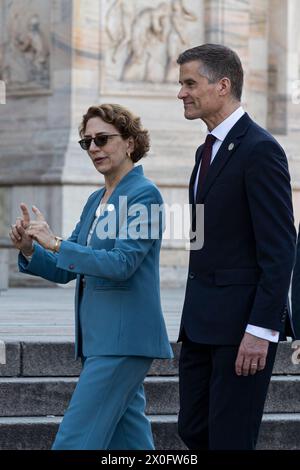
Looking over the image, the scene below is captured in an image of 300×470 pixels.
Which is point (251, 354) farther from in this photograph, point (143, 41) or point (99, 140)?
point (143, 41)

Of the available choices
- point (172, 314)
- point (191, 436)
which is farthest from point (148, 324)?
point (172, 314)

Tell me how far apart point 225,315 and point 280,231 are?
362mm

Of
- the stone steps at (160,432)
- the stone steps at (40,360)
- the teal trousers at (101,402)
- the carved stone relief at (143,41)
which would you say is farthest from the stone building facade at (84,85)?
the teal trousers at (101,402)

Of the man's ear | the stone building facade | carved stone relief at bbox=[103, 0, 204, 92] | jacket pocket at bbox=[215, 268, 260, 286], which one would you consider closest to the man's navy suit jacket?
jacket pocket at bbox=[215, 268, 260, 286]

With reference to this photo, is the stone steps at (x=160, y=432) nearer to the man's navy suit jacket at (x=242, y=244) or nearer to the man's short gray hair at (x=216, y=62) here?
the man's navy suit jacket at (x=242, y=244)

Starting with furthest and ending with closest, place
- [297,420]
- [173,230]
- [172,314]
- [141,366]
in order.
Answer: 1. [173,230]
2. [172,314]
3. [297,420]
4. [141,366]

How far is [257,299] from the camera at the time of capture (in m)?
4.64

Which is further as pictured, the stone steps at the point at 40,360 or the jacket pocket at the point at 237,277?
the stone steps at the point at 40,360

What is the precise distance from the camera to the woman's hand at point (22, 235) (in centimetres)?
489

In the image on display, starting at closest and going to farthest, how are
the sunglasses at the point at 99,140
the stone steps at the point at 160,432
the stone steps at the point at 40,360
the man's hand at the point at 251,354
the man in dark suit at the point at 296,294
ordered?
the man's hand at the point at 251,354
the sunglasses at the point at 99,140
the man in dark suit at the point at 296,294
the stone steps at the point at 160,432
the stone steps at the point at 40,360

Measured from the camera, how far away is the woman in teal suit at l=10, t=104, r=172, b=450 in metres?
4.89

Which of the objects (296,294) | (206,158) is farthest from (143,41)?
(206,158)

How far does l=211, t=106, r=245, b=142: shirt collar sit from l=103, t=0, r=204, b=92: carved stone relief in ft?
31.8
